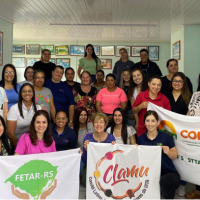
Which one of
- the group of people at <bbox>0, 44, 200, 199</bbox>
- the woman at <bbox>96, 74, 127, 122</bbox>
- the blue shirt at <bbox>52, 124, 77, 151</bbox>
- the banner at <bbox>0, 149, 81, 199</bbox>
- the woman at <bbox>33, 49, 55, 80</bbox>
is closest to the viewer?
the banner at <bbox>0, 149, 81, 199</bbox>

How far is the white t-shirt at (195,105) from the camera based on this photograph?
3.08 meters

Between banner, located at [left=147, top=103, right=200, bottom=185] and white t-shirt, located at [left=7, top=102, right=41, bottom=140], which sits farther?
white t-shirt, located at [left=7, top=102, right=41, bottom=140]

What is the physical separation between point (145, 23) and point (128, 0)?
208 cm

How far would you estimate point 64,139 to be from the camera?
11.2 feet

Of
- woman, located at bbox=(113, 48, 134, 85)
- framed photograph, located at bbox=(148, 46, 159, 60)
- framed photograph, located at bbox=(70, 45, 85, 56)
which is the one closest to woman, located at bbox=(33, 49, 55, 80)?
woman, located at bbox=(113, 48, 134, 85)

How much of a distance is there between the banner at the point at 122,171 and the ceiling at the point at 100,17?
3.43m

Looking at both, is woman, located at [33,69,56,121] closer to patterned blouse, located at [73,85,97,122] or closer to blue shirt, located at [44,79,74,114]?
blue shirt, located at [44,79,74,114]

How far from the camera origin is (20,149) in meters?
2.69

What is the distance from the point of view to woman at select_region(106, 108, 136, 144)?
3336 mm

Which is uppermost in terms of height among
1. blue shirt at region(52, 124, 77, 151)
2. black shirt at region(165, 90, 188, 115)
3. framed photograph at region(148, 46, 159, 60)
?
framed photograph at region(148, 46, 159, 60)

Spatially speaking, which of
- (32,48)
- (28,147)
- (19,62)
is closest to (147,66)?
(28,147)

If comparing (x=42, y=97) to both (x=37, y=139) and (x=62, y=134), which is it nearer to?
(x=62, y=134)

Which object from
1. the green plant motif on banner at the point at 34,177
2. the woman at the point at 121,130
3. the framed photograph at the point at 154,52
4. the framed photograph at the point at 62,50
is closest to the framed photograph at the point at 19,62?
the framed photograph at the point at 62,50

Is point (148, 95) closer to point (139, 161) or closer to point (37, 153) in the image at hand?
point (139, 161)
